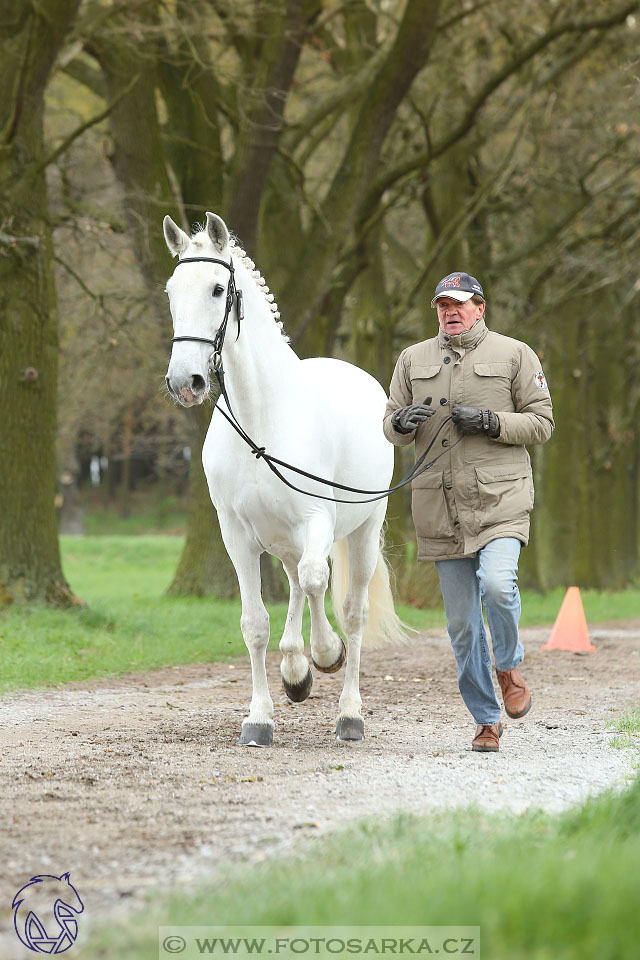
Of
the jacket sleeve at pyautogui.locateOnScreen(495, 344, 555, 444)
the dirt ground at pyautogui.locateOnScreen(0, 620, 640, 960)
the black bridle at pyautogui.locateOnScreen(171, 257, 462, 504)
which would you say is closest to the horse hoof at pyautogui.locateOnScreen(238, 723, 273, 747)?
the dirt ground at pyautogui.locateOnScreen(0, 620, 640, 960)

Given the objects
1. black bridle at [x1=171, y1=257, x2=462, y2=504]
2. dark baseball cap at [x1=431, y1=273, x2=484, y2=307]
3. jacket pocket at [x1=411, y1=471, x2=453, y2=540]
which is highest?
dark baseball cap at [x1=431, y1=273, x2=484, y2=307]

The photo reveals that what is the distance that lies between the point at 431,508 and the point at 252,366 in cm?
127

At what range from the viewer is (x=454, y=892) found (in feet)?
10.2

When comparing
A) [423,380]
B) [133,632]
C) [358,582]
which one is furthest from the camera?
[133,632]

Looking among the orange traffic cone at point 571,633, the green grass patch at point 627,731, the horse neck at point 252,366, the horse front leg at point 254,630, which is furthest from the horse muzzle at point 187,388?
the orange traffic cone at point 571,633

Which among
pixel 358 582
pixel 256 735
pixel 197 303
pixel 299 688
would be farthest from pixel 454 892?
pixel 358 582

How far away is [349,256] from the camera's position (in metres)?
17.0

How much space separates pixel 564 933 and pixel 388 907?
0.43m

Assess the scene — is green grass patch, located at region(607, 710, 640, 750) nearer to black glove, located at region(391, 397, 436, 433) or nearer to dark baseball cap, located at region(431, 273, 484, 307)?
black glove, located at region(391, 397, 436, 433)

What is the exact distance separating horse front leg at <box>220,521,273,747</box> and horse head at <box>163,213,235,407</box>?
45.3 inches

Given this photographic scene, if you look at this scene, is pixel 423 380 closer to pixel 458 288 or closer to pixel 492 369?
pixel 492 369

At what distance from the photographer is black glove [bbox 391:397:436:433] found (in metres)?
6.31

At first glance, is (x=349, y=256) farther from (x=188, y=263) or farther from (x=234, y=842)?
(x=234, y=842)

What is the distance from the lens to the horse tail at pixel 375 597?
8.20 metres
